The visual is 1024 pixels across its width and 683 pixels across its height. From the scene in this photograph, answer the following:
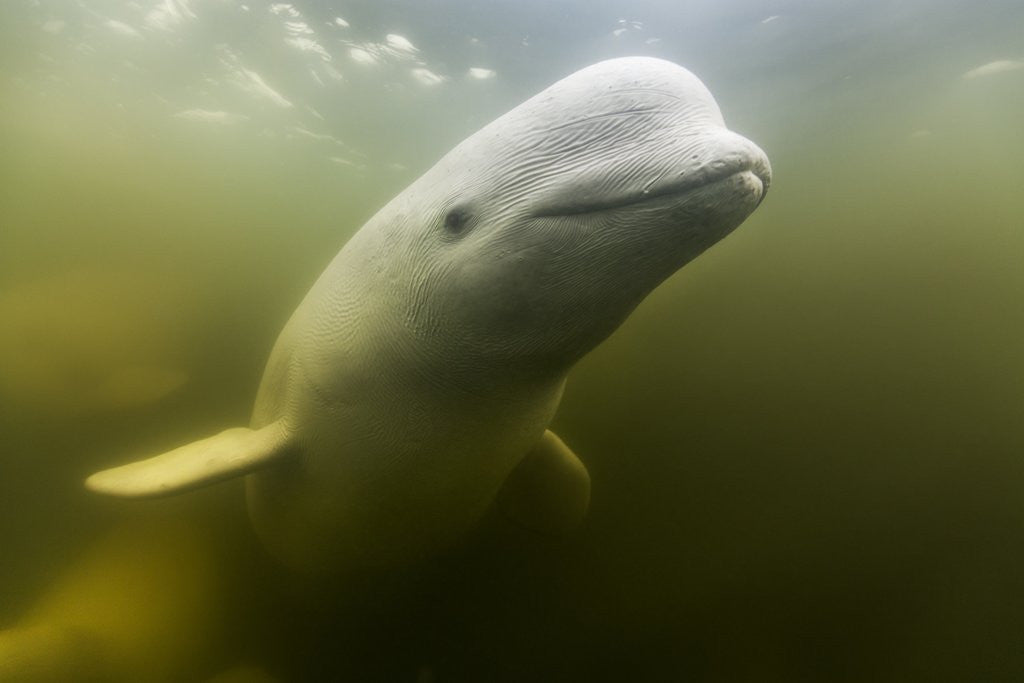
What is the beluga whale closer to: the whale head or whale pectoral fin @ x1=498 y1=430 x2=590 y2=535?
the whale head

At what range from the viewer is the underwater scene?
6.17ft

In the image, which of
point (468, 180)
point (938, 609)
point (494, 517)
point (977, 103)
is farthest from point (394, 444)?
point (977, 103)

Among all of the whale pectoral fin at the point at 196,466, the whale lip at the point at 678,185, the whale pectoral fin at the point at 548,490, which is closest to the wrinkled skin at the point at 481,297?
the whale lip at the point at 678,185

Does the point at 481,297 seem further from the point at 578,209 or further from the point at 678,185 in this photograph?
the point at 678,185

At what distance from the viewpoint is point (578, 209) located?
5.38ft

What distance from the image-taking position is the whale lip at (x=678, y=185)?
143 centimetres

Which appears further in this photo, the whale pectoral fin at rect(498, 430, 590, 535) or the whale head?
the whale pectoral fin at rect(498, 430, 590, 535)

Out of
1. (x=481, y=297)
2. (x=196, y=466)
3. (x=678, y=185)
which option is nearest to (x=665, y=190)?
(x=678, y=185)

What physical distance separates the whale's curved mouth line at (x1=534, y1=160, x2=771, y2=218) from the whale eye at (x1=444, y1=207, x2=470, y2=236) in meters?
0.35

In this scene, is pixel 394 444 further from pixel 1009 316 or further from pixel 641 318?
pixel 1009 316

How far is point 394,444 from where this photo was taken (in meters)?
2.39

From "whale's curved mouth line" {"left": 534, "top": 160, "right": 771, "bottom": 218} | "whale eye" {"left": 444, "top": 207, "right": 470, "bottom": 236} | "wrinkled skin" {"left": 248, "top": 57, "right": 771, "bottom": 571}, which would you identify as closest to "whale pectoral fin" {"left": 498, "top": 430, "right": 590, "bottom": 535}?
"wrinkled skin" {"left": 248, "top": 57, "right": 771, "bottom": 571}

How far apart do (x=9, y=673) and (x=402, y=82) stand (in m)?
8.65

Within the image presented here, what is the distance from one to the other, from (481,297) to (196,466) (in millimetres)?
1843
